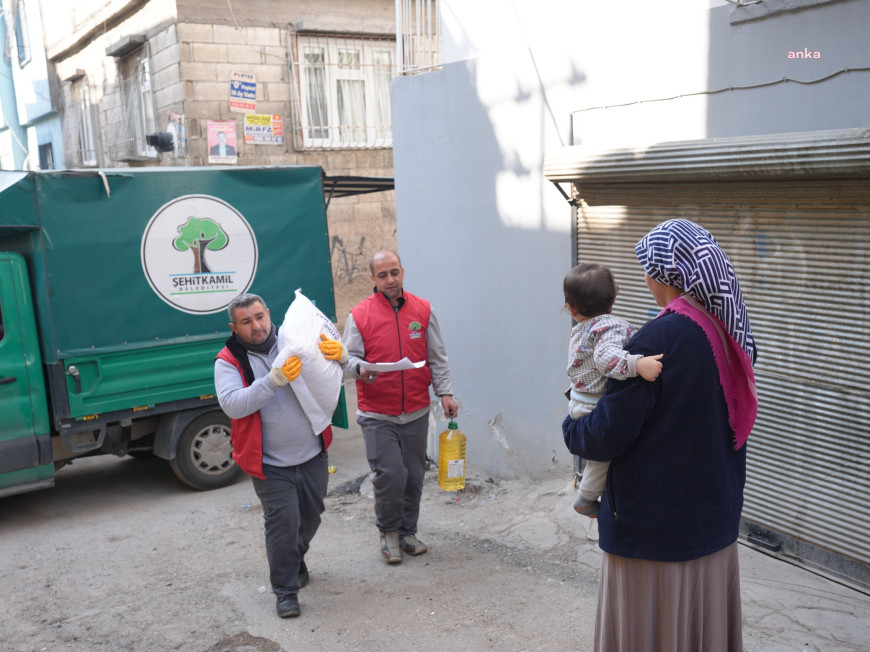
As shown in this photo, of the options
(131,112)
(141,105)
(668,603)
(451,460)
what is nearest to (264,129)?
(141,105)

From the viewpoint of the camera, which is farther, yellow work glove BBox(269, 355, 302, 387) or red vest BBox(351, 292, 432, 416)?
red vest BBox(351, 292, 432, 416)

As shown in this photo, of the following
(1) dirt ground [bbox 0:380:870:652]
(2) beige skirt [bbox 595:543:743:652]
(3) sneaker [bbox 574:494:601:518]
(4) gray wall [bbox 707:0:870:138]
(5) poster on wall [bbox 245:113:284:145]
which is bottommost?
(1) dirt ground [bbox 0:380:870:652]

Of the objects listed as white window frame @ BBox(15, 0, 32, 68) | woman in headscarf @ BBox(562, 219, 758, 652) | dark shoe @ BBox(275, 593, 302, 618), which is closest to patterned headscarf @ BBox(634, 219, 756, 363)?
woman in headscarf @ BBox(562, 219, 758, 652)

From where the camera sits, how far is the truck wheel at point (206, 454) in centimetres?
654

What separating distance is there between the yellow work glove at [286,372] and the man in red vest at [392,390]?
2.32 ft

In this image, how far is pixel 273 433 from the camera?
389 cm

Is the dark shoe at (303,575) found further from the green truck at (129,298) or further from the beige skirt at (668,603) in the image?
the green truck at (129,298)

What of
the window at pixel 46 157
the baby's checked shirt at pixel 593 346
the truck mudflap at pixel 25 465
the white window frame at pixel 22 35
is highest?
the white window frame at pixel 22 35

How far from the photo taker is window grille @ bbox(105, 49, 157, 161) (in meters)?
11.5

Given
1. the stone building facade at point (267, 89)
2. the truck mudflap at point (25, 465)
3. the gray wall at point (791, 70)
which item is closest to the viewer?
the gray wall at point (791, 70)

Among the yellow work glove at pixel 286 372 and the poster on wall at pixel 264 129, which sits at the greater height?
the poster on wall at pixel 264 129

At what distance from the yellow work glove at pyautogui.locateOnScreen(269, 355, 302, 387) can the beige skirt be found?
1.81m

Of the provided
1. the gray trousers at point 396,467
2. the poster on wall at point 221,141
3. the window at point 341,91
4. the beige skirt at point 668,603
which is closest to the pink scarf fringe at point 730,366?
the beige skirt at point 668,603

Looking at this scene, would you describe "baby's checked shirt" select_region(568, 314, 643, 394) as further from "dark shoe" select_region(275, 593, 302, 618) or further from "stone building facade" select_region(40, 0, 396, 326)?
"stone building facade" select_region(40, 0, 396, 326)
